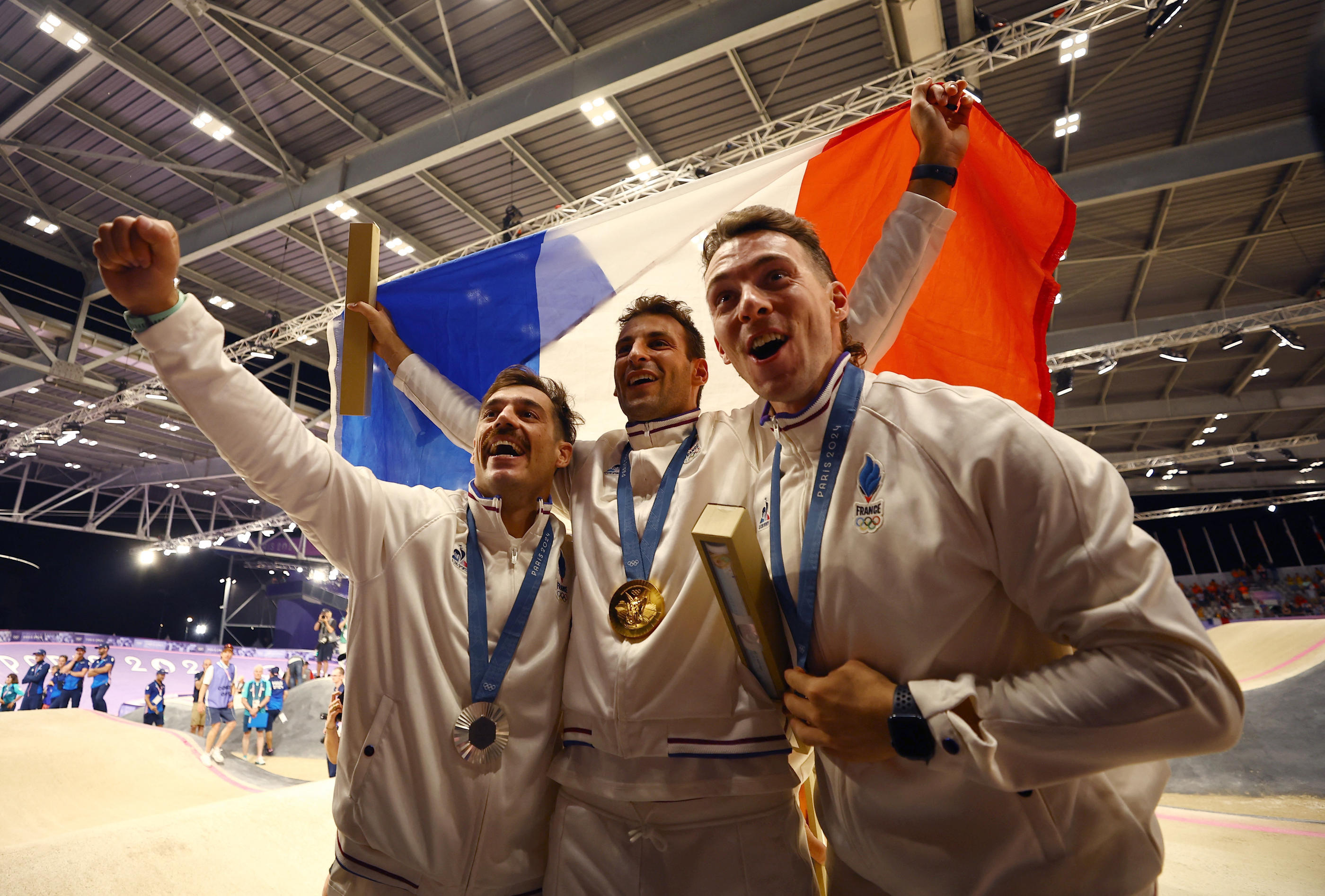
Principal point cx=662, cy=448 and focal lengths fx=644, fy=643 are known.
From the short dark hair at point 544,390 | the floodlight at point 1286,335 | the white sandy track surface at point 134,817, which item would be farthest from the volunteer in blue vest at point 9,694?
the floodlight at point 1286,335

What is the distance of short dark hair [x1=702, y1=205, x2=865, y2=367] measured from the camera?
1588 millimetres

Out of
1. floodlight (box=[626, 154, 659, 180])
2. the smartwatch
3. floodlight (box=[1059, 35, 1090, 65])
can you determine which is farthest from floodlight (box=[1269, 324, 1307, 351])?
the smartwatch

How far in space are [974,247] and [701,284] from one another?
1.11 metres

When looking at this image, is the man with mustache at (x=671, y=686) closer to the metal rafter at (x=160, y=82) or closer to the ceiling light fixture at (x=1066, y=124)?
the ceiling light fixture at (x=1066, y=124)

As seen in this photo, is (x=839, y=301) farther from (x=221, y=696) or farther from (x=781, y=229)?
(x=221, y=696)

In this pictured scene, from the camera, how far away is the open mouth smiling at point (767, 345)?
56.7 inches

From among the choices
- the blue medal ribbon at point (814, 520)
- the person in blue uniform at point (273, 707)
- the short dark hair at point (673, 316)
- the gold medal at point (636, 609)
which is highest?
the short dark hair at point (673, 316)

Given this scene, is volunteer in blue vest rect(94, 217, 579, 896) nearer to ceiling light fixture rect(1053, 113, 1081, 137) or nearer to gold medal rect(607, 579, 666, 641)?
gold medal rect(607, 579, 666, 641)

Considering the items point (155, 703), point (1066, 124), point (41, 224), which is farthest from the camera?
point (155, 703)

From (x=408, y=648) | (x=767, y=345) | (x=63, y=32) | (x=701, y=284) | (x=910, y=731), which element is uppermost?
(x=63, y=32)

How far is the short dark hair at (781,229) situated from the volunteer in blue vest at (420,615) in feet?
2.77

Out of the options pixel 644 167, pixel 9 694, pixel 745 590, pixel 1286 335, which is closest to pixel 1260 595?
pixel 1286 335

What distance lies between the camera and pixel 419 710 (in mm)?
1685

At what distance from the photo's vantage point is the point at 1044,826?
1020 mm
